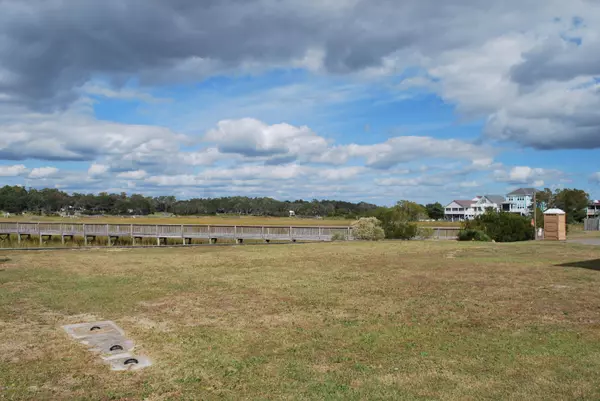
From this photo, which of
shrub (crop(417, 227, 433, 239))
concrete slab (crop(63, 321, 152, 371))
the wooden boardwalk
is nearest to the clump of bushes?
shrub (crop(417, 227, 433, 239))

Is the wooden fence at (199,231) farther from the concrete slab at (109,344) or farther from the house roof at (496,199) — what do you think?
the house roof at (496,199)

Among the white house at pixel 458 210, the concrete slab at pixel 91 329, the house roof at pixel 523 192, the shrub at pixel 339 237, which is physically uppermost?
the house roof at pixel 523 192

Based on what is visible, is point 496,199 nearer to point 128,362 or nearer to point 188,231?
point 188,231

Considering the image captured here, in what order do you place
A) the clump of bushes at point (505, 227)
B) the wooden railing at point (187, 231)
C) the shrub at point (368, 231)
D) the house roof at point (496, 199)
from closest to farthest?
1. the shrub at point (368, 231)
2. the clump of bushes at point (505, 227)
3. the wooden railing at point (187, 231)
4. the house roof at point (496, 199)

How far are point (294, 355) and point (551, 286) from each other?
8201mm

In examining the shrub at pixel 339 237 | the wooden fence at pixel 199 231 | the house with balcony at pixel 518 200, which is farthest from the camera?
the house with balcony at pixel 518 200

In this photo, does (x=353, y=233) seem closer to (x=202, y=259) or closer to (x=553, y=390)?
(x=202, y=259)

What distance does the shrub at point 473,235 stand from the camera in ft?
101

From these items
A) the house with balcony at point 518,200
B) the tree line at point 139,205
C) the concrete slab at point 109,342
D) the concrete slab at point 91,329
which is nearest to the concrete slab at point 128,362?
the concrete slab at point 109,342

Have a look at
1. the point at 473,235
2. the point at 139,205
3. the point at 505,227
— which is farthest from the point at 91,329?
the point at 139,205

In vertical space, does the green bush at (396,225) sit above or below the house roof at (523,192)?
below

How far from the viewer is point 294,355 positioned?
265 inches

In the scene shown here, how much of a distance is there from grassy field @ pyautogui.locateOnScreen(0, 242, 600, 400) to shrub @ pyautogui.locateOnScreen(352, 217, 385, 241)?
619 inches

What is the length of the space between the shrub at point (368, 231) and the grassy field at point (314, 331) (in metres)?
15.7
